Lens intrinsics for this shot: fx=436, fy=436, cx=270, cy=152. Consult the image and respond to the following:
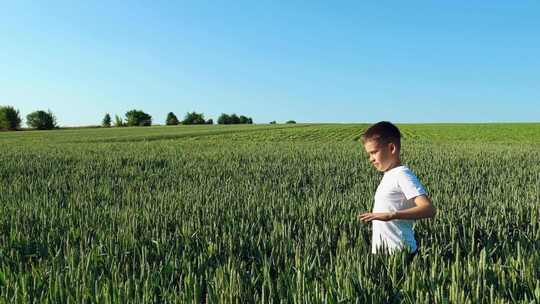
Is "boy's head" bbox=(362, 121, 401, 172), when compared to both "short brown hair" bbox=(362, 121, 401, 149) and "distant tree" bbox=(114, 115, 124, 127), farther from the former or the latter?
"distant tree" bbox=(114, 115, 124, 127)

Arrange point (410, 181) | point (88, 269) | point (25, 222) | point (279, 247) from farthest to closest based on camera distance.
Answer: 1. point (25, 222)
2. point (279, 247)
3. point (88, 269)
4. point (410, 181)

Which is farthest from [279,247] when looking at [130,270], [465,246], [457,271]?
[465,246]

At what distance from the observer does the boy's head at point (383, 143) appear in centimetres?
274

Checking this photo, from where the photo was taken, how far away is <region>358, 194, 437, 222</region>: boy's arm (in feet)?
8.54

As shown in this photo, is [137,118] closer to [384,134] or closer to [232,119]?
[232,119]

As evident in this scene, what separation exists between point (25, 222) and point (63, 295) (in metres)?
2.75

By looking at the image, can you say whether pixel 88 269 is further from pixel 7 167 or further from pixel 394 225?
pixel 7 167

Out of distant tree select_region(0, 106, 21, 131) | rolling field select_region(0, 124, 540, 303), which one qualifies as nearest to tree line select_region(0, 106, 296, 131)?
distant tree select_region(0, 106, 21, 131)

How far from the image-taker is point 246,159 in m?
14.5

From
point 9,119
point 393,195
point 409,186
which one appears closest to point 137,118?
point 9,119

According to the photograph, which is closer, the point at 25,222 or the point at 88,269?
the point at 88,269

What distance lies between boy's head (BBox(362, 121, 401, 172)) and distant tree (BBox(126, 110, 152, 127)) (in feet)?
395

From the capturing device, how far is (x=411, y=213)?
2.66 metres

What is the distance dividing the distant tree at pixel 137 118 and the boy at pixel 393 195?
120301mm
